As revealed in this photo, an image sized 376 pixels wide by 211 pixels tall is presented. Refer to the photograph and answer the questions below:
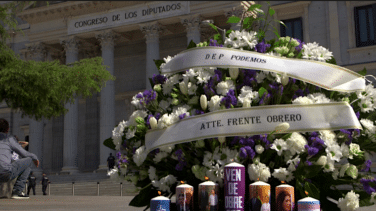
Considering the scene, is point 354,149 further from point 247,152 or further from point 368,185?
point 247,152

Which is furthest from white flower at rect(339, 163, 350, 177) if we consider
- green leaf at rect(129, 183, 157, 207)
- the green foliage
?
the green foliage

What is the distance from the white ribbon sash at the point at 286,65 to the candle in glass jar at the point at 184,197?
1143 mm

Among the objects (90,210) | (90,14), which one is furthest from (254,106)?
(90,14)

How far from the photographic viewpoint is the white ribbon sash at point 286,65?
412cm

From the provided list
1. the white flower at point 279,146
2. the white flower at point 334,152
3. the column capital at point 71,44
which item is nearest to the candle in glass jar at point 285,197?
the white flower at point 279,146

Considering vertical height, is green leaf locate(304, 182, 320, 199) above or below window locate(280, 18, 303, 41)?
below

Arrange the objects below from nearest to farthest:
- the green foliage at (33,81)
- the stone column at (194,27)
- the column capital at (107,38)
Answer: the green foliage at (33,81) → the stone column at (194,27) → the column capital at (107,38)

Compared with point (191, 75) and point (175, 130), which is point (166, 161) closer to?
point (175, 130)

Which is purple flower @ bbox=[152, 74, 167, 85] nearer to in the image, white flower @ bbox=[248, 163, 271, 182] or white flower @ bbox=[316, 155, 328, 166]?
white flower @ bbox=[248, 163, 271, 182]

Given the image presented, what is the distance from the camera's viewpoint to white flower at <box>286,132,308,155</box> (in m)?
3.89

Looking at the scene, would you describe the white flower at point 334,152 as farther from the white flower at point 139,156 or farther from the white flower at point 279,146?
the white flower at point 139,156

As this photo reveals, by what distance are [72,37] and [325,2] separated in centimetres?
1970

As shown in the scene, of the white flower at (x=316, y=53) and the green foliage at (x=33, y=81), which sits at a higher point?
the green foliage at (x=33, y=81)

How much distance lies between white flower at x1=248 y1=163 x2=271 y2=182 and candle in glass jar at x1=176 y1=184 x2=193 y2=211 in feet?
1.87
